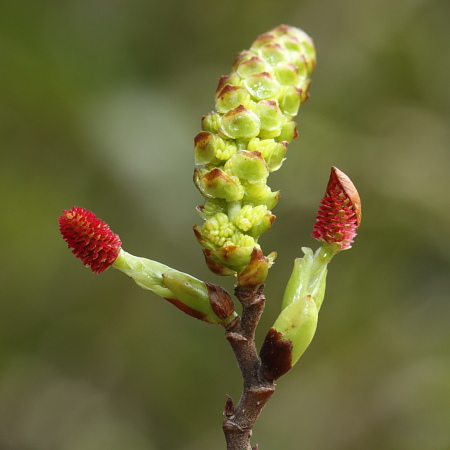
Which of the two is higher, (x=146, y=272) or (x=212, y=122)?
(x=212, y=122)

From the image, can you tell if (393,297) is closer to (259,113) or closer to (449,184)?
(449,184)

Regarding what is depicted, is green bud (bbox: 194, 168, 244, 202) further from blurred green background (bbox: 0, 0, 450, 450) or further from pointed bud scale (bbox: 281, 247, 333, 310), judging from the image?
blurred green background (bbox: 0, 0, 450, 450)

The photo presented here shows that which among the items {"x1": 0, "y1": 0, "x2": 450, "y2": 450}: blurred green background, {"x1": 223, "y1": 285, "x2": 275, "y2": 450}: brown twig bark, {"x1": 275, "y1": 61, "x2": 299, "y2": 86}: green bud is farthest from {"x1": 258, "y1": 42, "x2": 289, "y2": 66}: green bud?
{"x1": 0, "y1": 0, "x2": 450, "y2": 450}: blurred green background

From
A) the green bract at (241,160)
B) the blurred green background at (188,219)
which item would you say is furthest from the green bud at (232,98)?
the blurred green background at (188,219)

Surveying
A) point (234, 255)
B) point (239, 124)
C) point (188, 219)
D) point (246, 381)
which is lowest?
point (188, 219)

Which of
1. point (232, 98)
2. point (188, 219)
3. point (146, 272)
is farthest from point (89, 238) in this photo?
point (188, 219)

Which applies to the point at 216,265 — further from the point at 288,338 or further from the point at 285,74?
the point at 285,74

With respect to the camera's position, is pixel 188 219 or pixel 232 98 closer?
pixel 232 98

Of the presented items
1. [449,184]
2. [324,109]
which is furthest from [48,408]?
[449,184]
